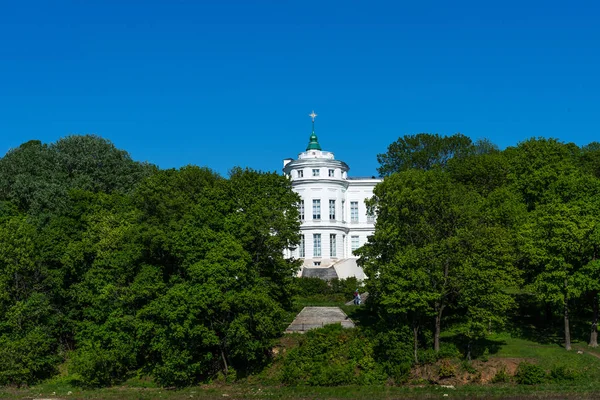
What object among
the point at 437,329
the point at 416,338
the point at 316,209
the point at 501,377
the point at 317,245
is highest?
the point at 316,209

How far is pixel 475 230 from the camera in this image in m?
34.7

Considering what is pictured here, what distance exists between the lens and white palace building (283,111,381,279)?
56.7 metres

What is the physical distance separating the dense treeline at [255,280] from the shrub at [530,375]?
8.12 ft

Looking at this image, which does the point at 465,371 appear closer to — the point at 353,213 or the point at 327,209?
the point at 327,209

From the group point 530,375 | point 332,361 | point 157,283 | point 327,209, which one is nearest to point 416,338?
point 332,361

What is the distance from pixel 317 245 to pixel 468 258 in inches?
970

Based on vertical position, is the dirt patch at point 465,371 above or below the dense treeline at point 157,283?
below

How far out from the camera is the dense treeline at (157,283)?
32781mm

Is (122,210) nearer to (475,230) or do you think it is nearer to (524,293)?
(475,230)

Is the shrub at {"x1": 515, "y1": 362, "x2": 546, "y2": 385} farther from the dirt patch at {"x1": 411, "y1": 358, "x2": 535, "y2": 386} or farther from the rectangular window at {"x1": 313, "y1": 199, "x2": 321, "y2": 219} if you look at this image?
the rectangular window at {"x1": 313, "y1": 199, "x2": 321, "y2": 219}

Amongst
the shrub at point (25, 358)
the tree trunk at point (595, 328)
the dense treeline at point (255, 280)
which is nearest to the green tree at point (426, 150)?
the dense treeline at point (255, 280)

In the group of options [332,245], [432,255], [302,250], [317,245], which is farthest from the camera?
[332,245]

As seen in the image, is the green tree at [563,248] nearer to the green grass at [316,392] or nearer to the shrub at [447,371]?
the green grass at [316,392]

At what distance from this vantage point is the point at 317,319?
39.1 meters
